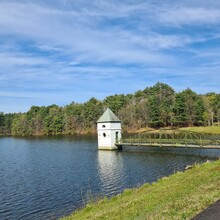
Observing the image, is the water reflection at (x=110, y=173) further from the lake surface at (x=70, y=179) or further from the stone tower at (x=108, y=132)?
the stone tower at (x=108, y=132)

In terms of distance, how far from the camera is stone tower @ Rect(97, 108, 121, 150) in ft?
207

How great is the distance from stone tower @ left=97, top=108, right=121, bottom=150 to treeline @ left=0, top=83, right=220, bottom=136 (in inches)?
2212

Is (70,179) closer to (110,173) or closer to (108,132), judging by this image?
(110,173)

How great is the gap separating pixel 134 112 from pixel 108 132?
6355 cm

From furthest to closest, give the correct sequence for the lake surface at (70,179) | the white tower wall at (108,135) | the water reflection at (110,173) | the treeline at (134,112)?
the treeline at (134,112)
the white tower wall at (108,135)
the water reflection at (110,173)
the lake surface at (70,179)

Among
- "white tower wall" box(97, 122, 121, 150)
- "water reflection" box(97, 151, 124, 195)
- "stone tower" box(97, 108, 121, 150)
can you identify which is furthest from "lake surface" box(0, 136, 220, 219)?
"stone tower" box(97, 108, 121, 150)

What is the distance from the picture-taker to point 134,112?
12588 centimetres

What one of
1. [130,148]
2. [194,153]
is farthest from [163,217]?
[130,148]

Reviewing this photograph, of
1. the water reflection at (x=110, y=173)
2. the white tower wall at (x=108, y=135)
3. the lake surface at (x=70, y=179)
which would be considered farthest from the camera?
the white tower wall at (x=108, y=135)

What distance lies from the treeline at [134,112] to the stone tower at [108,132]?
184 feet

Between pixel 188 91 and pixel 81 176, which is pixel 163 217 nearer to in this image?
pixel 81 176

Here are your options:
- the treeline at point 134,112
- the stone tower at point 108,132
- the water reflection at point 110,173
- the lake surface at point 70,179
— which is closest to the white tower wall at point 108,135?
the stone tower at point 108,132

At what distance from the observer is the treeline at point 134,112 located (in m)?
117

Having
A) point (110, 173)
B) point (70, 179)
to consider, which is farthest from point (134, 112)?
point (70, 179)
